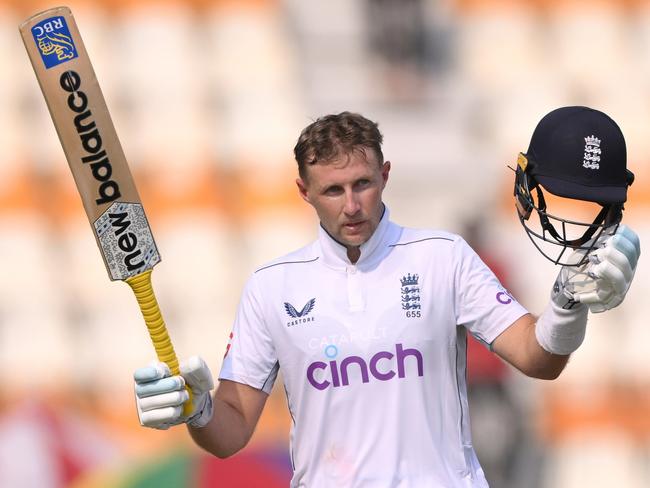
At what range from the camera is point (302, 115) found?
361 inches

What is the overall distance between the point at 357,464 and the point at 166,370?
0.50 metres

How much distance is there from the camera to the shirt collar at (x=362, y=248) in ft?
10.2

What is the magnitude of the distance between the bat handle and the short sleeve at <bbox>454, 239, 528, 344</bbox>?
2.27ft

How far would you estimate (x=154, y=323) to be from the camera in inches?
124

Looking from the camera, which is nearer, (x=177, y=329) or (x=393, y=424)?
(x=393, y=424)

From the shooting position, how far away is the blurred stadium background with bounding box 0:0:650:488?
22.5ft

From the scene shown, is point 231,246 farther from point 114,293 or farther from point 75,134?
point 75,134

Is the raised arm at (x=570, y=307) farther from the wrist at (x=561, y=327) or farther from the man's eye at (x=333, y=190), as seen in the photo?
the man's eye at (x=333, y=190)

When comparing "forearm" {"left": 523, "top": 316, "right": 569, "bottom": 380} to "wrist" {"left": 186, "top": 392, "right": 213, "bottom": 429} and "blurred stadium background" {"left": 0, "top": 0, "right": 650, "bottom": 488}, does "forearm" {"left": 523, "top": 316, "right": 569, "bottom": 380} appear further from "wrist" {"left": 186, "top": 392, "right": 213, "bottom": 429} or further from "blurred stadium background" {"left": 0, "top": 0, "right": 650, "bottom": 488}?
"blurred stadium background" {"left": 0, "top": 0, "right": 650, "bottom": 488}

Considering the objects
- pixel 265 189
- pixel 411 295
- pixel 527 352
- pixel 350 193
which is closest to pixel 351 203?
pixel 350 193

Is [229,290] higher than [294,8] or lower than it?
lower

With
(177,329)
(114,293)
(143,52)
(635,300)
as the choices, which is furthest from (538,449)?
(143,52)

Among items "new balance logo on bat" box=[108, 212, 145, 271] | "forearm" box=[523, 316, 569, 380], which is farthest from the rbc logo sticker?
"forearm" box=[523, 316, 569, 380]

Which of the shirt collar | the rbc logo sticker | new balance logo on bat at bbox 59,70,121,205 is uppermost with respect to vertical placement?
the rbc logo sticker
